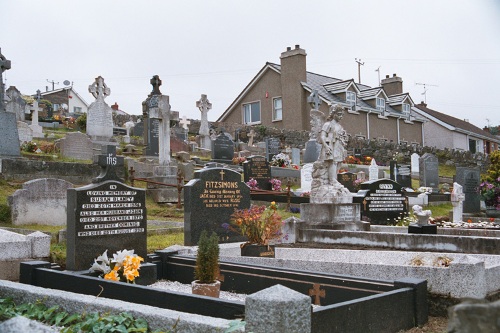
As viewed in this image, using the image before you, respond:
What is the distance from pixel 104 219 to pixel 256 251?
2.78 metres

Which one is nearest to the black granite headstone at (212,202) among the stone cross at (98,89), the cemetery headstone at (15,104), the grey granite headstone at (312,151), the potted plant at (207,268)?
the potted plant at (207,268)

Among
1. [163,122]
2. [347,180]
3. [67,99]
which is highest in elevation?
[67,99]

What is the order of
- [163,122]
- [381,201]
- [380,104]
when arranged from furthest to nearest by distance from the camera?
[380,104], [163,122], [381,201]

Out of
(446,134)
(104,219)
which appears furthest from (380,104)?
(104,219)

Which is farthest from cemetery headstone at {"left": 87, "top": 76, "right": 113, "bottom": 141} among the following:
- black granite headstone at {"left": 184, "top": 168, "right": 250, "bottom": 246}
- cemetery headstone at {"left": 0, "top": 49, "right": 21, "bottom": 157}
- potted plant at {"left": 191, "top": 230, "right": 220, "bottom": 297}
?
potted plant at {"left": 191, "top": 230, "right": 220, "bottom": 297}

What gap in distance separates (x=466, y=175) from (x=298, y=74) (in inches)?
920

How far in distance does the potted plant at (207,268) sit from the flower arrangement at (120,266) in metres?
0.90

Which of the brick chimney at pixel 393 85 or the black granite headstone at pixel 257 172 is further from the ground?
the brick chimney at pixel 393 85

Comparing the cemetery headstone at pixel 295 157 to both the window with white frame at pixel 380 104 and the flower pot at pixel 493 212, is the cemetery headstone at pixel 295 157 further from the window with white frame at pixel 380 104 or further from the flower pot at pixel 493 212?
the window with white frame at pixel 380 104

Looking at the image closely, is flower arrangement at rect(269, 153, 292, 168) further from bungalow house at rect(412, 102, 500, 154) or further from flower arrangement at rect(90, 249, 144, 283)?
bungalow house at rect(412, 102, 500, 154)

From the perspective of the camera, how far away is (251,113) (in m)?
44.3

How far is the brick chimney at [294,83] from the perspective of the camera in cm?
4053

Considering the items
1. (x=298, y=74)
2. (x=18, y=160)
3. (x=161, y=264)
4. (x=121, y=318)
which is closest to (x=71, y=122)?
(x=298, y=74)

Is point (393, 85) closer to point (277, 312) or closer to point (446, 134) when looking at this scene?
point (446, 134)
